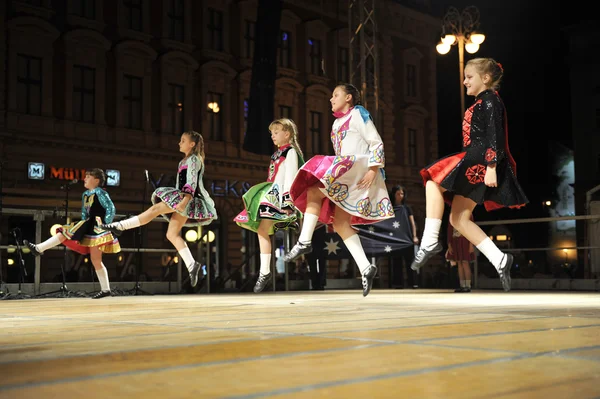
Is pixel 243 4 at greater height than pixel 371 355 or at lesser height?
greater

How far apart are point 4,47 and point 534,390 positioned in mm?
24991

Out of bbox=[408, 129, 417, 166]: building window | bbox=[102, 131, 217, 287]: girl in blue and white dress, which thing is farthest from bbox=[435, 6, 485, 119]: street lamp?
bbox=[408, 129, 417, 166]: building window

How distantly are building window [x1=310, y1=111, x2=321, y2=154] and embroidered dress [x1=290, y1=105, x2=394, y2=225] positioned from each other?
87.6 ft

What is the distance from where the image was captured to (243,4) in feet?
102

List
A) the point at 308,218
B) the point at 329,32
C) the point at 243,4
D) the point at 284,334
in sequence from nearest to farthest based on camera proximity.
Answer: the point at 284,334
the point at 308,218
the point at 243,4
the point at 329,32

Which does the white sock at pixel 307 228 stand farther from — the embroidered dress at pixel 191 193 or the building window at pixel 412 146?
the building window at pixel 412 146

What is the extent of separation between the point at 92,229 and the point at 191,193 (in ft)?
6.75

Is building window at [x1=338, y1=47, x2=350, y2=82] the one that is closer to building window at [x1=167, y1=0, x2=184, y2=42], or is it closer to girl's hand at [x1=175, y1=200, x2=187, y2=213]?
building window at [x1=167, y1=0, x2=184, y2=42]

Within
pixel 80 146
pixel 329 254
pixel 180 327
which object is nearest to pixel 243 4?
pixel 80 146

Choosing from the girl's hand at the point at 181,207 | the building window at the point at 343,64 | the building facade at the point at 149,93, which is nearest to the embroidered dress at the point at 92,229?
the girl's hand at the point at 181,207

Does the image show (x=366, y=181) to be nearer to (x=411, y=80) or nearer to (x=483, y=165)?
(x=483, y=165)

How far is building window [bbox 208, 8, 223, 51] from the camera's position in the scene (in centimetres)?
3022

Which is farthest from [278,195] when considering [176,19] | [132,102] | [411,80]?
[411,80]

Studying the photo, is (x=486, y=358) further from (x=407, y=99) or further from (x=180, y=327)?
(x=407, y=99)
